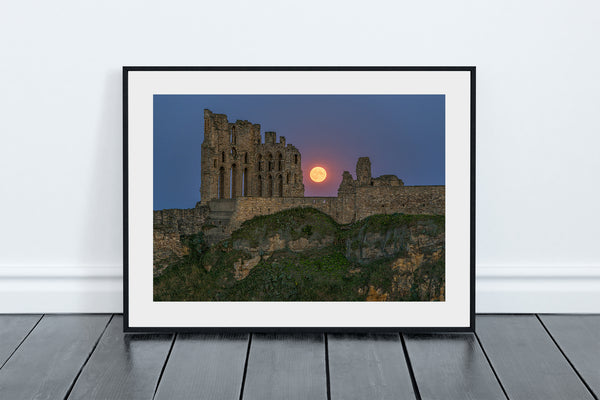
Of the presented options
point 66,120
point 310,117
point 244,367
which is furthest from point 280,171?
point 66,120

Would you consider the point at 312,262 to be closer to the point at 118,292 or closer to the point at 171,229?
the point at 171,229

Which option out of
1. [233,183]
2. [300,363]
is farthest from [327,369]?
[233,183]

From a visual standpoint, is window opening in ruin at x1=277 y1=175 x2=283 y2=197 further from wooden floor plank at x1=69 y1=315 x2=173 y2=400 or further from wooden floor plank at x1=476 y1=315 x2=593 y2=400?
wooden floor plank at x1=476 y1=315 x2=593 y2=400

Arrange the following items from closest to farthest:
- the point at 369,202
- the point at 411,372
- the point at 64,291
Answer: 1. the point at 411,372
2. the point at 369,202
3. the point at 64,291

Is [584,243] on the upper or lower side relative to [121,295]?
upper

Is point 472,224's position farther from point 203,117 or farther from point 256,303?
point 203,117
